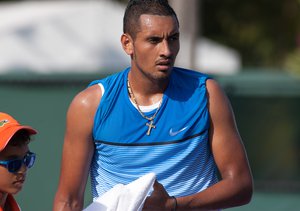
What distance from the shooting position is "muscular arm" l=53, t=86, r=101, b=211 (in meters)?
4.61

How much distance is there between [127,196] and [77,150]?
413 mm

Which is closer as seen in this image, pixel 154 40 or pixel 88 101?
pixel 154 40

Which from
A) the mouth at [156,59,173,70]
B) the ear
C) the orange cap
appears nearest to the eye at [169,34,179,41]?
the mouth at [156,59,173,70]

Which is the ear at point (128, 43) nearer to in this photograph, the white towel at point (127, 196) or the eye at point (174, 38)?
the eye at point (174, 38)

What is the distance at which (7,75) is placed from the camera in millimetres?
8703

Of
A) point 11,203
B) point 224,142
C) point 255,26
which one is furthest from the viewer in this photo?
point 255,26

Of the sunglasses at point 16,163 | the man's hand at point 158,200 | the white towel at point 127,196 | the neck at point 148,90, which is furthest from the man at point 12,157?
the neck at point 148,90

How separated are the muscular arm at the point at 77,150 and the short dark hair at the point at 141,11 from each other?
1.12 feet

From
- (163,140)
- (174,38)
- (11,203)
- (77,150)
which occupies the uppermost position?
(174,38)

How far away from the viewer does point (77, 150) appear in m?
4.62

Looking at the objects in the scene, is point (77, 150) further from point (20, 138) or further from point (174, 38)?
point (174, 38)

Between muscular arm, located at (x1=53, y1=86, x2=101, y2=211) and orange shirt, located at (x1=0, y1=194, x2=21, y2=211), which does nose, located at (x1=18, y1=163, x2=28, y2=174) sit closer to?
orange shirt, located at (x1=0, y1=194, x2=21, y2=211)

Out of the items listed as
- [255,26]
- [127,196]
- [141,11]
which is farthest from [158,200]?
[255,26]

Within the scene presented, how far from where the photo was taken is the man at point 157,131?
178 inches
